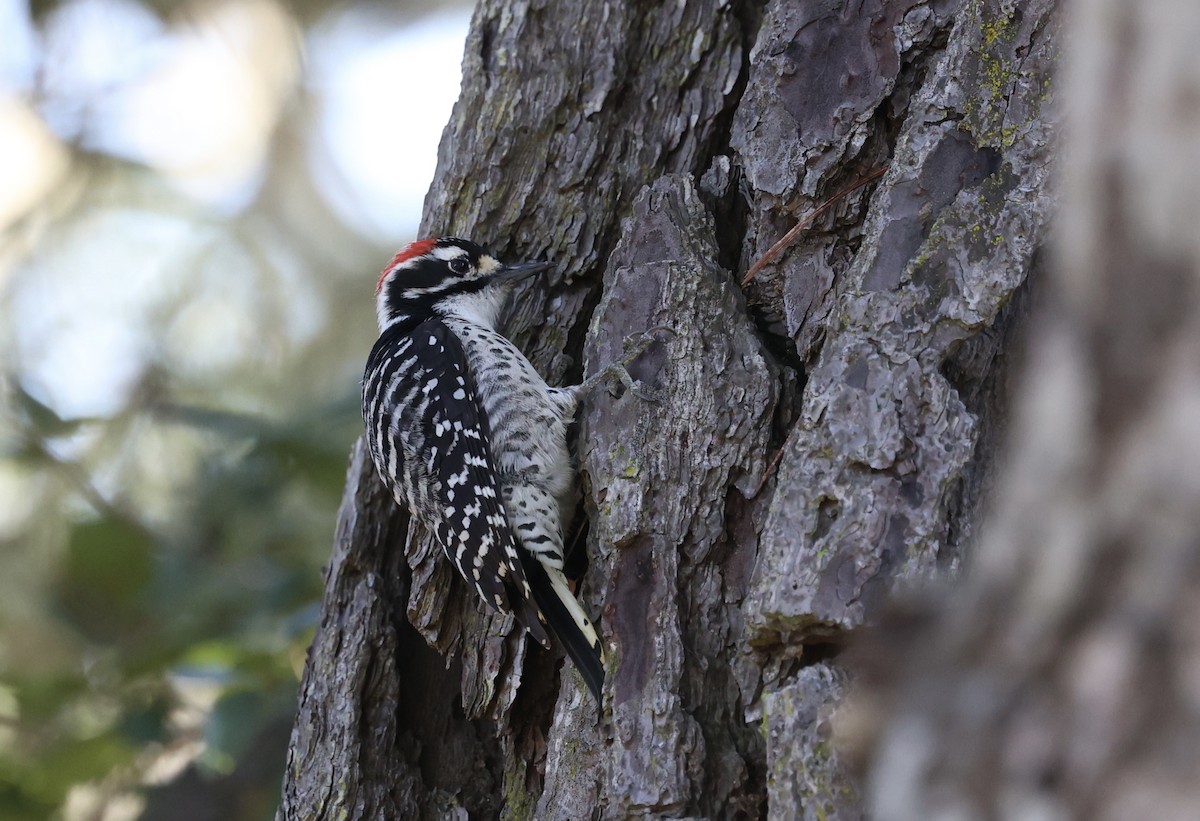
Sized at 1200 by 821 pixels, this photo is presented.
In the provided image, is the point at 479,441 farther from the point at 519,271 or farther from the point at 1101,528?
the point at 1101,528

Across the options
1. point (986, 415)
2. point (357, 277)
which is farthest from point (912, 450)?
point (357, 277)

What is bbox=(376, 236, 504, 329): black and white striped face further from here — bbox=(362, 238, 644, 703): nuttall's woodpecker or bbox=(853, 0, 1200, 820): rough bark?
bbox=(853, 0, 1200, 820): rough bark

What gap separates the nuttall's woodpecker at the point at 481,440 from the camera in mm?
2754

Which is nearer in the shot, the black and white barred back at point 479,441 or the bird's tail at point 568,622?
the bird's tail at point 568,622

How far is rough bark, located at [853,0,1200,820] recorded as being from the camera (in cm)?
90

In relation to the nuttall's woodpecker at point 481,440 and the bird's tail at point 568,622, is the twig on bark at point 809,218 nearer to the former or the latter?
the nuttall's woodpecker at point 481,440

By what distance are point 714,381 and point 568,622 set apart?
672 millimetres

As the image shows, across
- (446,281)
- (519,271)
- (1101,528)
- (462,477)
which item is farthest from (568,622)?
(1101,528)

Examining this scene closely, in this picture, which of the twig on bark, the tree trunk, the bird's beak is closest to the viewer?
the tree trunk

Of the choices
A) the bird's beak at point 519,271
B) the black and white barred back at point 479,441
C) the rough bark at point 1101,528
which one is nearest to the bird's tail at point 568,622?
the black and white barred back at point 479,441

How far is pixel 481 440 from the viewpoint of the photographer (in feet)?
10.6

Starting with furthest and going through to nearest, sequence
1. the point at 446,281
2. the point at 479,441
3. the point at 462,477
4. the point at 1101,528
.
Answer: the point at 446,281 → the point at 479,441 → the point at 462,477 → the point at 1101,528

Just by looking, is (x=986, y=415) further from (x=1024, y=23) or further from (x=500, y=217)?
(x=500, y=217)

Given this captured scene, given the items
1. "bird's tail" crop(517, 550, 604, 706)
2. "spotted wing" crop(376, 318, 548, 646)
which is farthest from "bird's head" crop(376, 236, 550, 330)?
"bird's tail" crop(517, 550, 604, 706)
